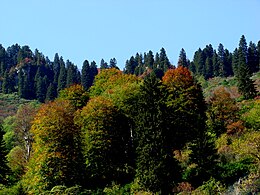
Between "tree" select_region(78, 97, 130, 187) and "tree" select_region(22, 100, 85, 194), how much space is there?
110 centimetres

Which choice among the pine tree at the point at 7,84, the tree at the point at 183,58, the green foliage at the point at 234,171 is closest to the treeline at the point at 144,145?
the green foliage at the point at 234,171

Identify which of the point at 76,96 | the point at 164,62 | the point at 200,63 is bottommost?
the point at 76,96

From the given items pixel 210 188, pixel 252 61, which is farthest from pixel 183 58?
pixel 210 188

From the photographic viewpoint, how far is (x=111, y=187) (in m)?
42.5

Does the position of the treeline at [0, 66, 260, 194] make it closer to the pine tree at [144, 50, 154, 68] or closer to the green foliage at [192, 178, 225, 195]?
the green foliage at [192, 178, 225, 195]

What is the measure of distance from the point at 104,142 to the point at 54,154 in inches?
209

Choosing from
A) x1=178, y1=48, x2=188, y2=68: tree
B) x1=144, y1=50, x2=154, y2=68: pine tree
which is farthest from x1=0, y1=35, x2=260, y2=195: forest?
x1=178, y1=48, x2=188, y2=68: tree

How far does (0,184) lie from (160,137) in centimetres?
1921

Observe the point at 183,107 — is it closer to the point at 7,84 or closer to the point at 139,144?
the point at 139,144

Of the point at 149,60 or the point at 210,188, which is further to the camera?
the point at 149,60

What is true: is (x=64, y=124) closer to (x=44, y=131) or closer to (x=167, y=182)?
(x=44, y=131)

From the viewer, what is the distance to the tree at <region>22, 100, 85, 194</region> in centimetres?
4188

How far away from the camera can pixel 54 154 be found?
42.4m

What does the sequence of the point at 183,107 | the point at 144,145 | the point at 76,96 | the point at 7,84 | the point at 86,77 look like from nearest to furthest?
1. the point at 144,145
2. the point at 183,107
3. the point at 76,96
4. the point at 86,77
5. the point at 7,84
